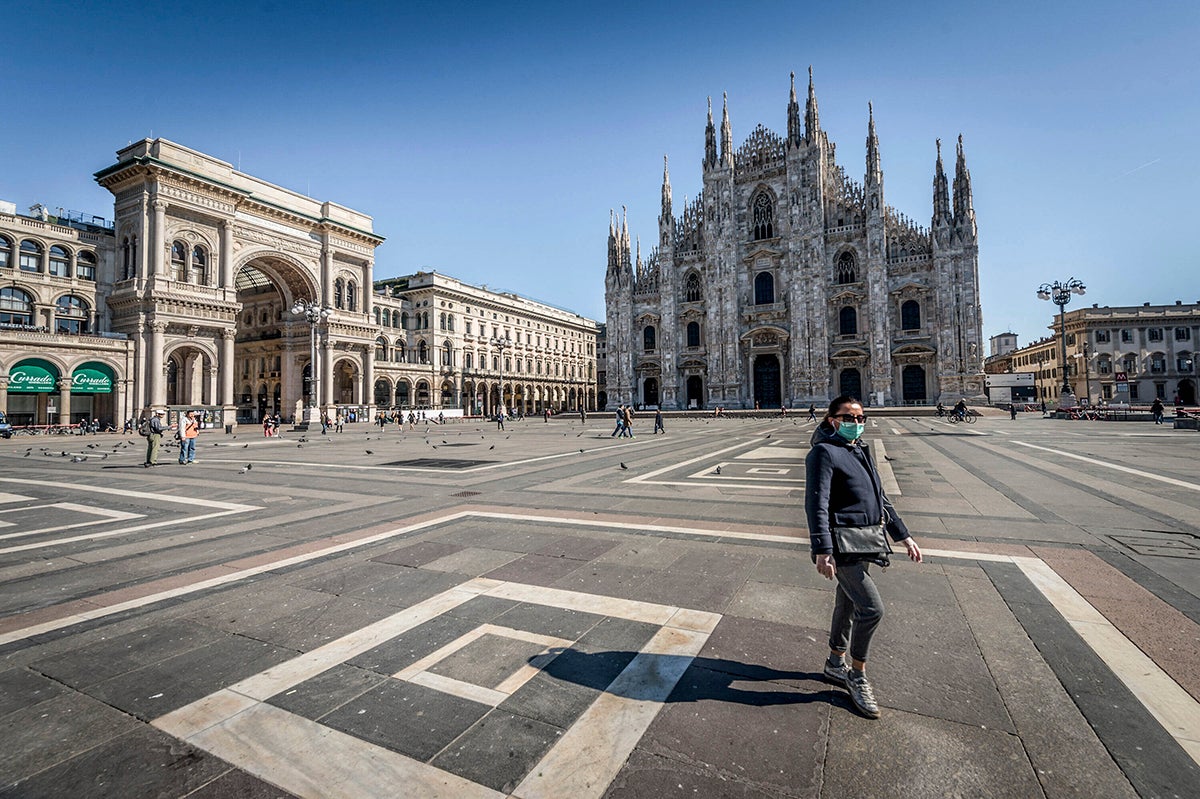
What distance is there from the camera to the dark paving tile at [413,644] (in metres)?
3.18

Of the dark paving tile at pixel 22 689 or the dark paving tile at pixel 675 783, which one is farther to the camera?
the dark paving tile at pixel 22 689

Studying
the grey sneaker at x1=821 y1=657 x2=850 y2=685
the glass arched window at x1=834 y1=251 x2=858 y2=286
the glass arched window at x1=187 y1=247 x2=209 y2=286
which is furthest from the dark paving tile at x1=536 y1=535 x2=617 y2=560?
the glass arched window at x1=834 y1=251 x2=858 y2=286

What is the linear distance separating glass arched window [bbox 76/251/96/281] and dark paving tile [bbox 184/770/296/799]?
2033 inches

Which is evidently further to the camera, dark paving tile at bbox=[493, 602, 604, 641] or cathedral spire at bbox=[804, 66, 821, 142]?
cathedral spire at bbox=[804, 66, 821, 142]

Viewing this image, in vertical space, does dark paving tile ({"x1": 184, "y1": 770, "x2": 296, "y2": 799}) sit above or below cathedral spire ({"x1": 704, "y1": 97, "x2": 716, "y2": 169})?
below

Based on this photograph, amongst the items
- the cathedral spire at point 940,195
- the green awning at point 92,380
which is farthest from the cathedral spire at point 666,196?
the green awning at point 92,380

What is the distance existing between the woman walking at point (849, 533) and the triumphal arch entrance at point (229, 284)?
33.7 m

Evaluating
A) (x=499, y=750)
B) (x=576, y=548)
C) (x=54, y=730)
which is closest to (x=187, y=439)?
(x=576, y=548)

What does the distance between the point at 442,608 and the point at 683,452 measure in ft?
41.4

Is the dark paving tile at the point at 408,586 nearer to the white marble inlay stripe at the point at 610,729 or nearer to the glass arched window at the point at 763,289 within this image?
the white marble inlay stripe at the point at 610,729

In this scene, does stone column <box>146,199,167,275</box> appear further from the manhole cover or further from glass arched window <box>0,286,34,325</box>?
the manhole cover

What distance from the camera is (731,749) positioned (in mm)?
2348

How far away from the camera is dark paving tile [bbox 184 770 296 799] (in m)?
2.09

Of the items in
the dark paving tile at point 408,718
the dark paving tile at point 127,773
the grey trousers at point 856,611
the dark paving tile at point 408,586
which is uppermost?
the grey trousers at point 856,611
